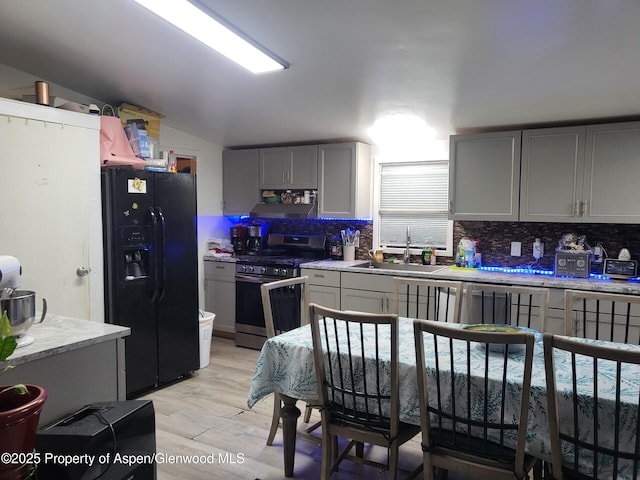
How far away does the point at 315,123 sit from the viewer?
4.21 m

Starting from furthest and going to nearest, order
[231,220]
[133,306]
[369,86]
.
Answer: [231,220]
[133,306]
[369,86]

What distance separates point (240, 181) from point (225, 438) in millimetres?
2979

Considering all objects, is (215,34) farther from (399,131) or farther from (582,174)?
(582,174)

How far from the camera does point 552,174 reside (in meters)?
3.68

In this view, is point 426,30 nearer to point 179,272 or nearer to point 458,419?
point 458,419

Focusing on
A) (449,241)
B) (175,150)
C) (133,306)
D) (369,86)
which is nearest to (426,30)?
(369,86)

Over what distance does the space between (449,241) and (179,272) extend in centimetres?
250

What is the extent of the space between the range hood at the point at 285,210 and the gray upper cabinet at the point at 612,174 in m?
2.43

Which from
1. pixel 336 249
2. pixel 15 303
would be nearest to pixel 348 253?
pixel 336 249

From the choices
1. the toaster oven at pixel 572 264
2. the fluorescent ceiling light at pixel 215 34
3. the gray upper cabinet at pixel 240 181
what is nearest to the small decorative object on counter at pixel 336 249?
the gray upper cabinet at pixel 240 181

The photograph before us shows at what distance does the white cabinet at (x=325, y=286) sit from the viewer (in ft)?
14.2

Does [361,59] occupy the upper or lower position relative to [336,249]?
upper

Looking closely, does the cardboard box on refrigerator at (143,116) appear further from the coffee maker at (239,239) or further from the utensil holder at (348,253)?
the utensil holder at (348,253)

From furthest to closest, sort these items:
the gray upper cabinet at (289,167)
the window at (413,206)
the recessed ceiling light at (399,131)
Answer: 1. the gray upper cabinet at (289,167)
2. the window at (413,206)
3. the recessed ceiling light at (399,131)
